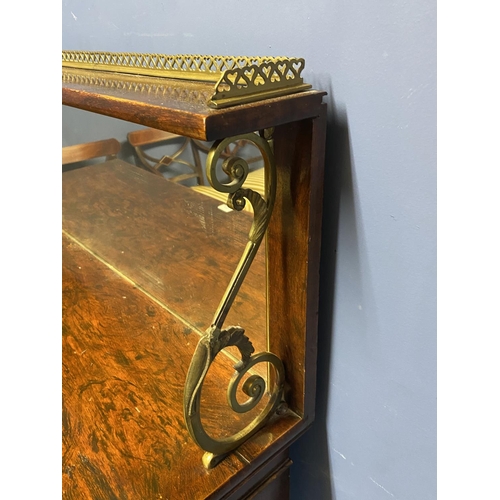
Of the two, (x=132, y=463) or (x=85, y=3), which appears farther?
(x=85, y=3)

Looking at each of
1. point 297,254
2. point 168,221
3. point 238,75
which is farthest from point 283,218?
point 168,221

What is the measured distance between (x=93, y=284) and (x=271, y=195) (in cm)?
50

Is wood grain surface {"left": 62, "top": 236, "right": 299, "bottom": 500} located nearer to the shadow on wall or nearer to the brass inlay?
the shadow on wall

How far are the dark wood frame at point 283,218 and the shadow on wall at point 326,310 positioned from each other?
0.03 meters

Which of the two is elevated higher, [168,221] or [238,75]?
[238,75]

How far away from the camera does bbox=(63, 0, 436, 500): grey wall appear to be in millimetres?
439

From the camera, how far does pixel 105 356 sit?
732 millimetres

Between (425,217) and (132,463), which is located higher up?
(425,217)

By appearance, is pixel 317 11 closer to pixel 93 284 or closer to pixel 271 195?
pixel 271 195

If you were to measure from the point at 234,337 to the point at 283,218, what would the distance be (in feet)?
0.45

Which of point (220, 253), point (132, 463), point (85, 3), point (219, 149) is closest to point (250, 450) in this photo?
point (132, 463)

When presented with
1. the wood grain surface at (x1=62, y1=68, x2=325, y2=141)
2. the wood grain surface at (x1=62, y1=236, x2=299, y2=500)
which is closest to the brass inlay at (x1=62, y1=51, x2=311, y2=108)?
the wood grain surface at (x1=62, y1=68, x2=325, y2=141)

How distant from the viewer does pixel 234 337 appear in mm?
529

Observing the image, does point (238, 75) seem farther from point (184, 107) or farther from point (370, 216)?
point (370, 216)
